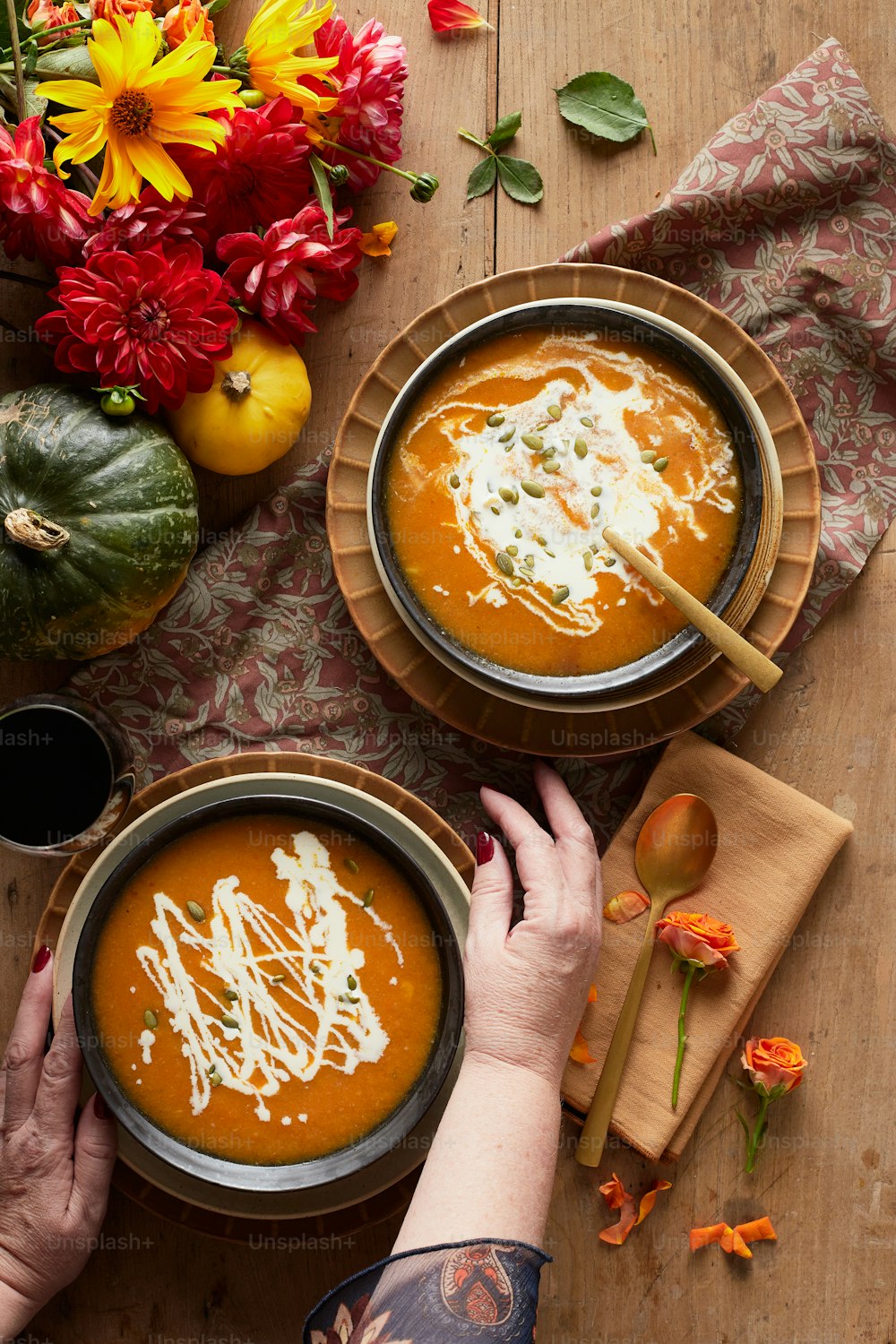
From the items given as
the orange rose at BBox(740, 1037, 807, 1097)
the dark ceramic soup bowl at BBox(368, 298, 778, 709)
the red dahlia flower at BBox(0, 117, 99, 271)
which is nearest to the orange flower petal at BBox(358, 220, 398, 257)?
the dark ceramic soup bowl at BBox(368, 298, 778, 709)

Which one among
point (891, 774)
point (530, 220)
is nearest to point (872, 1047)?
point (891, 774)

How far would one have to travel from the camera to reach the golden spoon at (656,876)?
2.38 m

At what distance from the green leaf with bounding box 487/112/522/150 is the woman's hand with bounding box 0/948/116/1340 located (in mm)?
2124

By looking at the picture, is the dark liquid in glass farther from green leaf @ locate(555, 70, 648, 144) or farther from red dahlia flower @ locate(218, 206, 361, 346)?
green leaf @ locate(555, 70, 648, 144)

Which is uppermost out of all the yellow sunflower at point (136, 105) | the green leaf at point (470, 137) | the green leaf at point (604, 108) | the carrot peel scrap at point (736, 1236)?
the yellow sunflower at point (136, 105)

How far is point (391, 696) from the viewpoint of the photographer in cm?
253

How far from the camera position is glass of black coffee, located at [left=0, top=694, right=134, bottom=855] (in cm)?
227

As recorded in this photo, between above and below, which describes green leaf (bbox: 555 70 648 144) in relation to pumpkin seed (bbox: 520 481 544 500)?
above

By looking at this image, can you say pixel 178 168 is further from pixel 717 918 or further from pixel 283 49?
pixel 717 918

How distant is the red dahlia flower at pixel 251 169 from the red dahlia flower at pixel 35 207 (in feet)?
0.81

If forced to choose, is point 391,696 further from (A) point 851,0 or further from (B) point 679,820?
(A) point 851,0

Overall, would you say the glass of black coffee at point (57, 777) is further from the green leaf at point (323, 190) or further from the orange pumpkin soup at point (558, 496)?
the green leaf at point (323, 190)

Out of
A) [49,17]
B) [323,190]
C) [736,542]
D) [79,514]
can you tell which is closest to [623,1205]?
[736,542]

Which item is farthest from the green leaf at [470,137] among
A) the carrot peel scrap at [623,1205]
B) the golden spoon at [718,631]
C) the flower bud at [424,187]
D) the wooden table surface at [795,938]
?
the carrot peel scrap at [623,1205]
